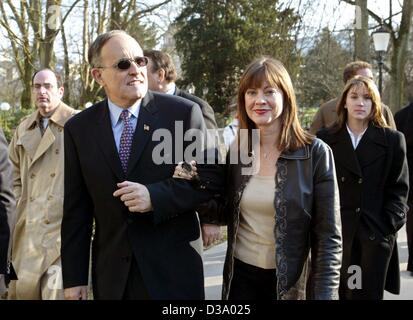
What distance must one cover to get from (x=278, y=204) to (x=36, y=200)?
8.86 ft

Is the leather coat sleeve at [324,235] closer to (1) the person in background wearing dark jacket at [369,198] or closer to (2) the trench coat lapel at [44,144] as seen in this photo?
(1) the person in background wearing dark jacket at [369,198]

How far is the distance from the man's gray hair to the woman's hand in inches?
30.8

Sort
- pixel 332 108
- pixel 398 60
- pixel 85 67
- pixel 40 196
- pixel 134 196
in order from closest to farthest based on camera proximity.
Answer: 1. pixel 134 196
2. pixel 40 196
3. pixel 332 108
4. pixel 398 60
5. pixel 85 67

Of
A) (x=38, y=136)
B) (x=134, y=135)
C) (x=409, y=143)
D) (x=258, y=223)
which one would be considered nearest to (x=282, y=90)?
(x=258, y=223)

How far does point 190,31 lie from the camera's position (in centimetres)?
3612

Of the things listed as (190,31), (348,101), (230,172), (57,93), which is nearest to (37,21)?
(57,93)

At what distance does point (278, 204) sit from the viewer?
3096mm

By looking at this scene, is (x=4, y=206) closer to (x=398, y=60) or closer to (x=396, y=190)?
(x=396, y=190)

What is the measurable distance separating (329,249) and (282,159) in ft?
1.70

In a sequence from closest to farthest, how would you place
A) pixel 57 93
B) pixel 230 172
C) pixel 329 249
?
pixel 329 249 → pixel 230 172 → pixel 57 93

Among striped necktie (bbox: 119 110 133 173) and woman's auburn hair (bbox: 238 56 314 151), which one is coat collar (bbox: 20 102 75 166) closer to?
striped necktie (bbox: 119 110 133 173)

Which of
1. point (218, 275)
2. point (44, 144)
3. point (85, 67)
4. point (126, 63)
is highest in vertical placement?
point (85, 67)
